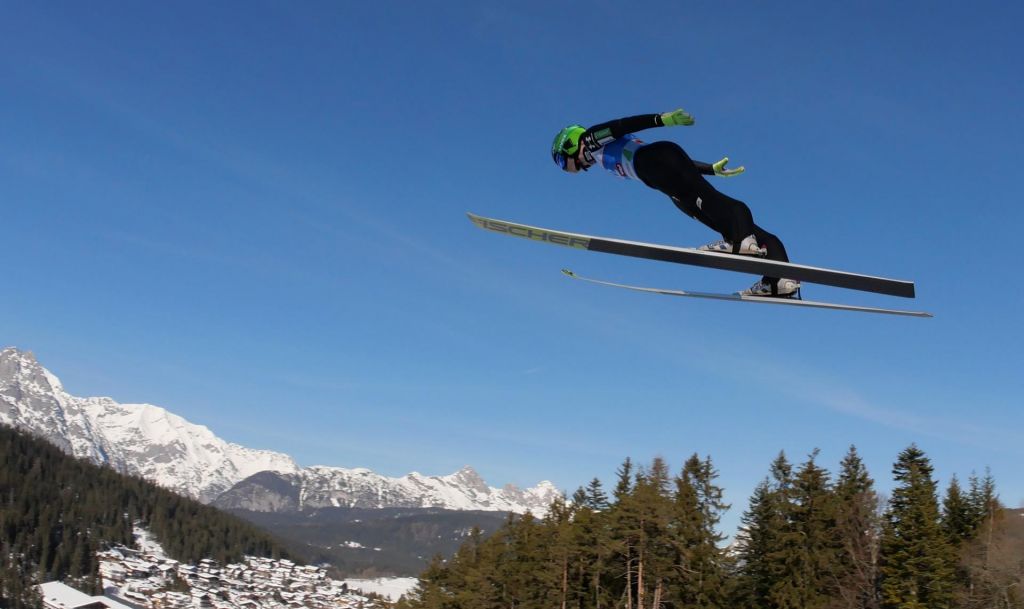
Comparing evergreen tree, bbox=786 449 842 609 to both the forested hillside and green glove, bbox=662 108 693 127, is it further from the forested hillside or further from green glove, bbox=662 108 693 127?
the forested hillside

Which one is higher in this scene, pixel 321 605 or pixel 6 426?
pixel 6 426

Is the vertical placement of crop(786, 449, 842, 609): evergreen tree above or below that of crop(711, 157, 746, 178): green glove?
below

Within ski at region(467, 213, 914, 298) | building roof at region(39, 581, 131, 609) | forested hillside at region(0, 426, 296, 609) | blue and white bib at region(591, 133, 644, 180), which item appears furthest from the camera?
forested hillside at region(0, 426, 296, 609)

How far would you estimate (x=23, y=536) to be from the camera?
14988cm

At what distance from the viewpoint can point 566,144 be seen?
9.78 m

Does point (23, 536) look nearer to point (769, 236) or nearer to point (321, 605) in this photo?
point (321, 605)

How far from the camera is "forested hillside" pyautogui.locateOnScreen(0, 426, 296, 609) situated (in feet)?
472

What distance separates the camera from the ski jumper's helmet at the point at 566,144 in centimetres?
969

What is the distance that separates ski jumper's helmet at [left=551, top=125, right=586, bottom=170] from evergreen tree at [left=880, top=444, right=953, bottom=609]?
89.9 ft

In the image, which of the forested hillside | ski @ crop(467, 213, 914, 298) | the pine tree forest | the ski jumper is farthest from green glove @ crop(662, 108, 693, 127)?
the forested hillside

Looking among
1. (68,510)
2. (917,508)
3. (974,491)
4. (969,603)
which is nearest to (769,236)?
(917,508)

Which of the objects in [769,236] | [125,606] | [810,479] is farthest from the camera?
[125,606]

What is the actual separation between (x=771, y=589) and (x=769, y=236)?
29.6 metres

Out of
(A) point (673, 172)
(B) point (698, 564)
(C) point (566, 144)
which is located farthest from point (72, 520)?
(A) point (673, 172)
